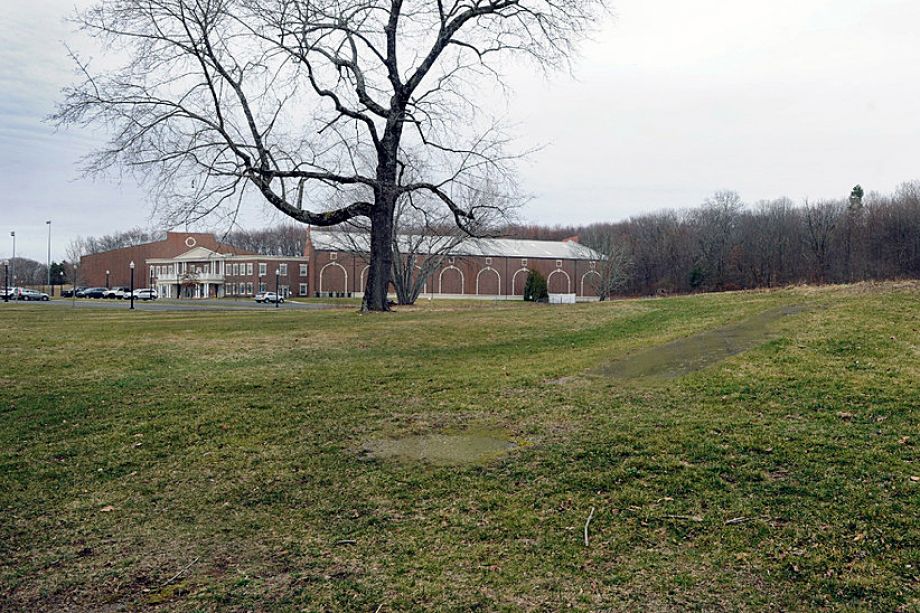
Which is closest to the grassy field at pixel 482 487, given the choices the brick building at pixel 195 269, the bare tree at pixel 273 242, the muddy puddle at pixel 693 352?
the muddy puddle at pixel 693 352

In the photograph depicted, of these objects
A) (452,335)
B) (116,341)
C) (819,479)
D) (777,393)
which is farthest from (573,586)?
(116,341)

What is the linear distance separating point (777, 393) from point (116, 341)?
1222cm

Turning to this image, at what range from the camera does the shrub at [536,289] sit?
7538 cm

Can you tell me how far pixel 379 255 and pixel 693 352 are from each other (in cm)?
1331

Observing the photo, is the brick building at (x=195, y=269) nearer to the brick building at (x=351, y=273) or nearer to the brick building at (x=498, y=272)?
the brick building at (x=351, y=273)

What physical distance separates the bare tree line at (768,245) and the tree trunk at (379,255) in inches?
1543

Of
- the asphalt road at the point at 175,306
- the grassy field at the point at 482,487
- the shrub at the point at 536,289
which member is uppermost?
the shrub at the point at 536,289

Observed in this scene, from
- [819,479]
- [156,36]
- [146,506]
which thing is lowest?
[146,506]

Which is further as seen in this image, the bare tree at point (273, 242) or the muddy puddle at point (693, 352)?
the bare tree at point (273, 242)

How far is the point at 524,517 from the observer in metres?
4.99

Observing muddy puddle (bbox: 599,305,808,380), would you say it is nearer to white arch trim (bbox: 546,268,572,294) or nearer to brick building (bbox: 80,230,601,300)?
brick building (bbox: 80,230,601,300)

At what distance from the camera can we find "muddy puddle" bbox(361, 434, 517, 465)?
21.1ft

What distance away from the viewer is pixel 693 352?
10438 mm

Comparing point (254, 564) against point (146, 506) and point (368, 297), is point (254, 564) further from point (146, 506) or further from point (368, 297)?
point (368, 297)
